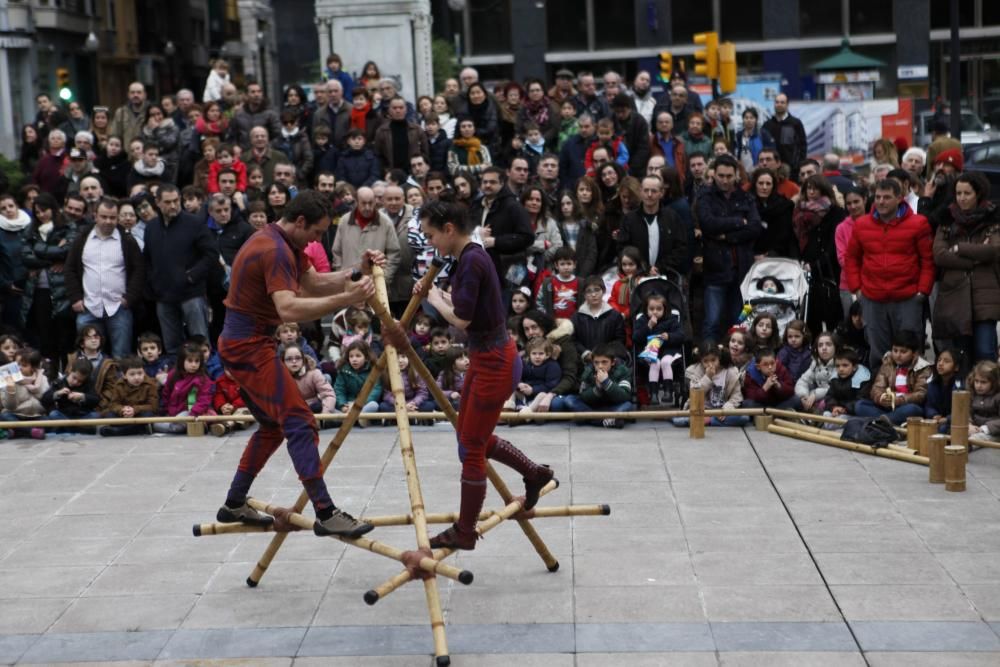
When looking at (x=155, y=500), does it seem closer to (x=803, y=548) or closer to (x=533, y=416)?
(x=533, y=416)

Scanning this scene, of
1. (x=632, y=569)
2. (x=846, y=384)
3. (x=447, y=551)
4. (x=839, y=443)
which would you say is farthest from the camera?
(x=846, y=384)

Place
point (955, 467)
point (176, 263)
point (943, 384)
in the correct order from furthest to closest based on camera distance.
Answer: point (176, 263) < point (943, 384) < point (955, 467)

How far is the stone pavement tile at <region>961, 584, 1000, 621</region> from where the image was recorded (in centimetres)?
671

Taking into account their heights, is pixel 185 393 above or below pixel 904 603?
above

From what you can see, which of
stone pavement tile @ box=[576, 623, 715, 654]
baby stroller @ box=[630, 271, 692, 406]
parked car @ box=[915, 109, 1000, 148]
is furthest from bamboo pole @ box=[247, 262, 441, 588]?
parked car @ box=[915, 109, 1000, 148]

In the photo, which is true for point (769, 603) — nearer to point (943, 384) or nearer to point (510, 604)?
point (510, 604)

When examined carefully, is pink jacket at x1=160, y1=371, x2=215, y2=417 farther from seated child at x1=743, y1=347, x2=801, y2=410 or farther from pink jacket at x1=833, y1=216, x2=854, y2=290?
pink jacket at x1=833, y1=216, x2=854, y2=290

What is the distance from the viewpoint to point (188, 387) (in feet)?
37.6

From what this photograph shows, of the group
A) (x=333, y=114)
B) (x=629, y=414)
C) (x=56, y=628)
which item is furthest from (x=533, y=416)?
(x=333, y=114)

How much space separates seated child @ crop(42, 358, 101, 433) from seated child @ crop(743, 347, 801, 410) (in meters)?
5.00

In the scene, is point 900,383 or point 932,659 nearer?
point 932,659

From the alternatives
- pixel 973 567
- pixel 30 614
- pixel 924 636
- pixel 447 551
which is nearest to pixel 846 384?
pixel 973 567

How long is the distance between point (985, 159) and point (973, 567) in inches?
485

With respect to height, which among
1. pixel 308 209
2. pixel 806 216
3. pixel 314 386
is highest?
pixel 308 209
